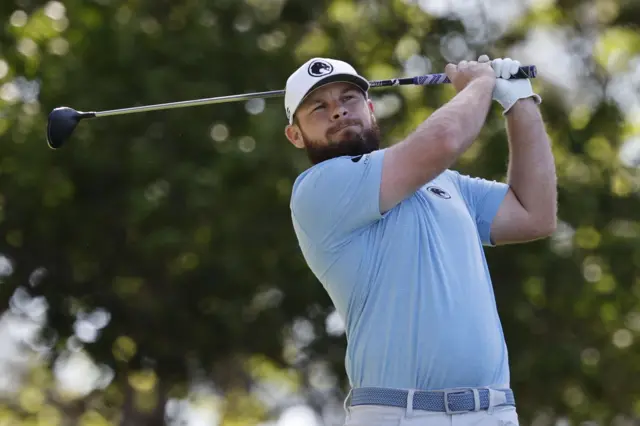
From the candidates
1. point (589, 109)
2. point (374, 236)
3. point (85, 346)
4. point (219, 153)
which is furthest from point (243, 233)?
point (374, 236)

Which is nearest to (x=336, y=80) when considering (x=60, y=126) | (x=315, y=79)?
(x=315, y=79)

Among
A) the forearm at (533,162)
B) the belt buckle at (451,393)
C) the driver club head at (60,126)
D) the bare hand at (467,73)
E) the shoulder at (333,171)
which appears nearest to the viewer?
the belt buckle at (451,393)

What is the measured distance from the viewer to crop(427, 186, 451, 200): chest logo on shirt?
378cm

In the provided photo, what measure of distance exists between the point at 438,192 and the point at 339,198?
29 cm

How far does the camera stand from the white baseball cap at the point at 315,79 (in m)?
4.04

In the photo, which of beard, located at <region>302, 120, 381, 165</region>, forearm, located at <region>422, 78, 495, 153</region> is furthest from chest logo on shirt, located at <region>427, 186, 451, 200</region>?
beard, located at <region>302, 120, 381, 165</region>

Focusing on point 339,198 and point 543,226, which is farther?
point 543,226

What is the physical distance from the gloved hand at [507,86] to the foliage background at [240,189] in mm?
7812

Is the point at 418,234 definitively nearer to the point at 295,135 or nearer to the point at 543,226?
the point at 543,226

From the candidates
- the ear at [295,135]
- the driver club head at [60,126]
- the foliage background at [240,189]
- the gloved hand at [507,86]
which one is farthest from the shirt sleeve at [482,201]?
the foliage background at [240,189]

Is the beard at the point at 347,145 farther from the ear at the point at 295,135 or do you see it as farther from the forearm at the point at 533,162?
the forearm at the point at 533,162

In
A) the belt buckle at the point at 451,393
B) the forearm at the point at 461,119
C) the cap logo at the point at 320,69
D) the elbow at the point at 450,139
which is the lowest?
the belt buckle at the point at 451,393

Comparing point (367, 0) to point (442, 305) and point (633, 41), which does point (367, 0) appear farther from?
point (442, 305)

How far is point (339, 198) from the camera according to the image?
148 inches
